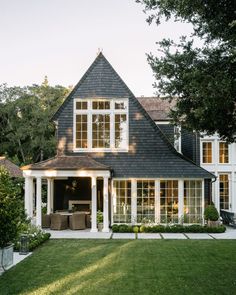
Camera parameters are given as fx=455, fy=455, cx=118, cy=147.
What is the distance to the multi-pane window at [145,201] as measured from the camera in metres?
21.4

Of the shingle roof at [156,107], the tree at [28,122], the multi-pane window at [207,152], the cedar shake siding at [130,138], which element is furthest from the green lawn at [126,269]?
the tree at [28,122]

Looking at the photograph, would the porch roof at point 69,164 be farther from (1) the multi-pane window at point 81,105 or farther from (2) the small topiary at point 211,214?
(2) the small topiary at point 211,214

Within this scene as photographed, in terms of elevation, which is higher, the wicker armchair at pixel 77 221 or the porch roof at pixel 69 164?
the porch roof at pixel 69 164

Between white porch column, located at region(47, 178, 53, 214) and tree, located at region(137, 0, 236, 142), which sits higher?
tree, located at region(137, 0, 236, 142)

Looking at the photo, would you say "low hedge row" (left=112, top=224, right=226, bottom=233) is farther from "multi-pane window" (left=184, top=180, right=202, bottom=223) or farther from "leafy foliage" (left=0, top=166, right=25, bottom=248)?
"leafy foliage" (left=0, top=166, right=25, bottom=248)

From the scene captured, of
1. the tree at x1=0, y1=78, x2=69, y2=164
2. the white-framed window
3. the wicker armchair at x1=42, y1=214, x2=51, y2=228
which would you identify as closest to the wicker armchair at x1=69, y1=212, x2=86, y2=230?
the wicker armchair at x1=42, y1=214, x2=51, y2=228

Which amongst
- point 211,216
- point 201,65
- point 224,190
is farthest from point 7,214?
point 224,190

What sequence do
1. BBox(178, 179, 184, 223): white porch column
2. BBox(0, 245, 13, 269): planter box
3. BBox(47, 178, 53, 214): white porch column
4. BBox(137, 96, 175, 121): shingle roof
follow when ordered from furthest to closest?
BBox(137, 96, 175, 121): shingle roof → BBox(47, 178, 53, 214): white porch column → BBox(178, 179, 184, 223): white porch column → BBox(0, 245, 13, 269): planter box

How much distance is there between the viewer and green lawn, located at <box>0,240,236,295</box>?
962 cm

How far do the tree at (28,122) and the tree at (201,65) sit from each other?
1367 inches

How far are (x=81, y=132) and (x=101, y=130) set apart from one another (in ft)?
3.25

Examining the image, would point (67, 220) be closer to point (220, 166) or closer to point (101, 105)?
point (101, 105)

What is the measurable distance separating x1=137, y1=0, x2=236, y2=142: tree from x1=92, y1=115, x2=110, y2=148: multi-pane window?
9.94 m

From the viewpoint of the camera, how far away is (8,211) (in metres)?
11.4
